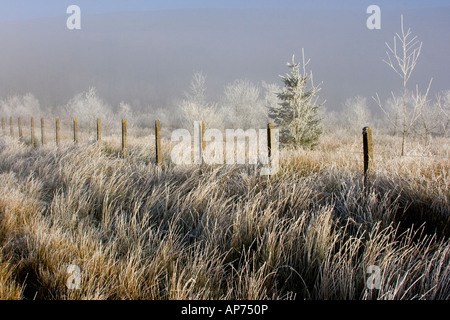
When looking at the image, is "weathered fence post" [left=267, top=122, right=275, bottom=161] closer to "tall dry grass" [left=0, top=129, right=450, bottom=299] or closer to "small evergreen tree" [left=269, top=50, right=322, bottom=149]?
"tall dry grass" [left=0, top=129, right=450, bottom=299]

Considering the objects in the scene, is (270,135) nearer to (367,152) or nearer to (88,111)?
(367,152)

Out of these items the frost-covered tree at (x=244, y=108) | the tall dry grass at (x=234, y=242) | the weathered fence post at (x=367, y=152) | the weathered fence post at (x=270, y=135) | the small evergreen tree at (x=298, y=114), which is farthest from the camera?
the frost-covered tree at (x=244, y=108)

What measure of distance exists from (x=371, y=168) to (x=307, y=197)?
4.72 feet

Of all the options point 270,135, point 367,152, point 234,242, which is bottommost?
point 234,242

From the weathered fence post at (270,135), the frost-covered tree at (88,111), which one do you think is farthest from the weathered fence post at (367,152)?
the frost-covered tree at (88,111)

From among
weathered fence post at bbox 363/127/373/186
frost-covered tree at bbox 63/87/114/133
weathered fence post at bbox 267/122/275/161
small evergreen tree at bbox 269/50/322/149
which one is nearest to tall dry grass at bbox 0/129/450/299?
weathered fence post at bbox 363/127/373/186

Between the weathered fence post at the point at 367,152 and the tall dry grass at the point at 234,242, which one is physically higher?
the weathered fence post at the point at 367,152

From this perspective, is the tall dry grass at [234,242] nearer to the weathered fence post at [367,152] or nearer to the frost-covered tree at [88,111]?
the weathered fence post at [367,152]

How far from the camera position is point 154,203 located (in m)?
4.41

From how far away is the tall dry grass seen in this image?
2.34 meters

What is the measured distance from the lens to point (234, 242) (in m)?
3.18

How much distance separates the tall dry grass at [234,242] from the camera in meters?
2.34

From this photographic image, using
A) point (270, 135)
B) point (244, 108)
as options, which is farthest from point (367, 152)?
point (244, 108)

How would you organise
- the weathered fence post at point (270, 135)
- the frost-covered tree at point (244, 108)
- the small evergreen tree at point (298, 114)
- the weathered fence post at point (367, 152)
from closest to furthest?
the weathered fence post at point (367, 152) < the weathered fence post at point (270, 135) < the small evergreen tree at point (298, 114) < the frost-covered tree at point (244, 108)
